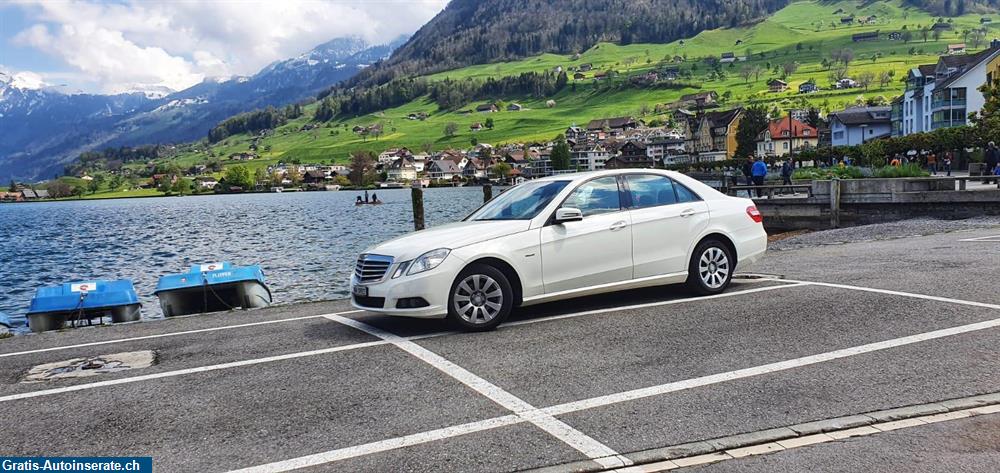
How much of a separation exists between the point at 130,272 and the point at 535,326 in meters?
34.0

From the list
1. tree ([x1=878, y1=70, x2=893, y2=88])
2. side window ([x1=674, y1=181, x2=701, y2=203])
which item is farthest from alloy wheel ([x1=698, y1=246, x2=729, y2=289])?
tree ([x1=878, y1=70, x2=893, y2=88])

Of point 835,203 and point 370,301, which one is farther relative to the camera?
point 835,203

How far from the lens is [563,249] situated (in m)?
9.17

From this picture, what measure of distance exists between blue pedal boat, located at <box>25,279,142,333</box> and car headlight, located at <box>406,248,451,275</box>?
866cm

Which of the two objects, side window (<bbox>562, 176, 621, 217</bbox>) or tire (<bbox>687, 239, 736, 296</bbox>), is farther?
tire (<bbox>687, 239, 736, 296</bbox>)

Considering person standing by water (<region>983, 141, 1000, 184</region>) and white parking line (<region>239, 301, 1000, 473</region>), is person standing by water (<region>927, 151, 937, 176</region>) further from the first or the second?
white parking line (<region>239, 301, 1000, 473</region>)

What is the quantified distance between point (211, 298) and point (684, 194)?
35.3 feet

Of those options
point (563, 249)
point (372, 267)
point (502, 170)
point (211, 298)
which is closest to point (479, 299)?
point (563, 249)

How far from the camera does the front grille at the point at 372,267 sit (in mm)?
8820

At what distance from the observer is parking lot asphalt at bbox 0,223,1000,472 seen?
5.14 m

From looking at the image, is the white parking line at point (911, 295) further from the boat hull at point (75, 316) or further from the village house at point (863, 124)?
the village house at point (863, 124)

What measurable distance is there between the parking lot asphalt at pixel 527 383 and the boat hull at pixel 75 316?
369 cm

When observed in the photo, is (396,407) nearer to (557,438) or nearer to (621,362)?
(557,438)

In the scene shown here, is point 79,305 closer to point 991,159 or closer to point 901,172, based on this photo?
point 901,172
